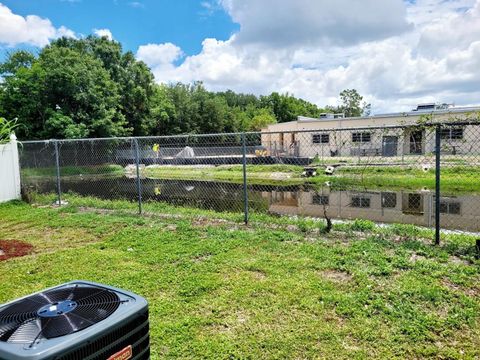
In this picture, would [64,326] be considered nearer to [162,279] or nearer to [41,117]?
[162,279]

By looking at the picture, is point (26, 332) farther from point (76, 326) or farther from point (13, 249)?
point (13, 249)

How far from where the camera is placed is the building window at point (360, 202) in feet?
35.9

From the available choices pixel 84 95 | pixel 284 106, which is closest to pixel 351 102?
pixel 284 106

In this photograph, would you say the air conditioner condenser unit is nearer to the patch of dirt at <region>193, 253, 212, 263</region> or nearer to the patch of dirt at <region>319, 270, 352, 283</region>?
the patch of dirt at <region>319, 270, 352, 283</region>

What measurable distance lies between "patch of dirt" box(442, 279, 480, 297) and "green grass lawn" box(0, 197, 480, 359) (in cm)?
1

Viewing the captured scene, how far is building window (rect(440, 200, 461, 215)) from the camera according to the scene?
388 inches

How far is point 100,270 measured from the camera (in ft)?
14.8

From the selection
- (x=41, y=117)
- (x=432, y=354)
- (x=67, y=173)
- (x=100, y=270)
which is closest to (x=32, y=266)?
(x=100, y=270)

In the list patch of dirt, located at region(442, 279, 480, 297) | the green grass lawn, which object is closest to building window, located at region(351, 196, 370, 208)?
the green grass lawn

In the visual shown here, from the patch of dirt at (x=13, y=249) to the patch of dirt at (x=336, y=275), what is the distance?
4.31 metres

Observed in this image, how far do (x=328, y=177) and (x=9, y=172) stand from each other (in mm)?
12595

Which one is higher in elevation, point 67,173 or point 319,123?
point 319,123

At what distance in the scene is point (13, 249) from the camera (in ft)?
18.3

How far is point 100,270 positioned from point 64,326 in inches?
132
